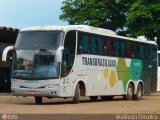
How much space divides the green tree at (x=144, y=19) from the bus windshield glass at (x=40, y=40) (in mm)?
28118

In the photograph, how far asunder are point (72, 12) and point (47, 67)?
117 feet

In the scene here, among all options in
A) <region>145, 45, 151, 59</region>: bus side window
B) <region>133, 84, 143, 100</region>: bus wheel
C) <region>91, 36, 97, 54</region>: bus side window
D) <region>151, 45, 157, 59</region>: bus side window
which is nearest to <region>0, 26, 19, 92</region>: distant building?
<region>151, 45, 157, 59</region>: bus side window

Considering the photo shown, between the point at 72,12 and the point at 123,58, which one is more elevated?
the point at 72,12

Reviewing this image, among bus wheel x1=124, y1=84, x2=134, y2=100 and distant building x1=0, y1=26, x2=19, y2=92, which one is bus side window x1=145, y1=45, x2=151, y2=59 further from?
distant building x1=0, y1=26, x2=19, y2=92

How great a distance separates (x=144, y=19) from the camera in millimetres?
54562

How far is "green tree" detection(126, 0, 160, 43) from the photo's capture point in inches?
2122

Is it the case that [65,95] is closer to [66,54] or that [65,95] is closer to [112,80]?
[66,54]

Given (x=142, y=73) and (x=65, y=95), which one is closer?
(x=65, y=95)

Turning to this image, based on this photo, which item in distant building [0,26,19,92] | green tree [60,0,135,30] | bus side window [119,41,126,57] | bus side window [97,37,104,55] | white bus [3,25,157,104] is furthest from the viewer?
green tree [60,0,135,30]

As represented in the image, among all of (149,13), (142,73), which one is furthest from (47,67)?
(149,13)

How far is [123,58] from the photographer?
104ft

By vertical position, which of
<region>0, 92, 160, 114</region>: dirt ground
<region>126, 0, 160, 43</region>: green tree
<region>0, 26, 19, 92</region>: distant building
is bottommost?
<region>0, 92, 160, 114</region>: dirt ground

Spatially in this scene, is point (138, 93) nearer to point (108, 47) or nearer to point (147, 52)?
point (147, 52)

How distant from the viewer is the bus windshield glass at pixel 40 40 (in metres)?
25.7
